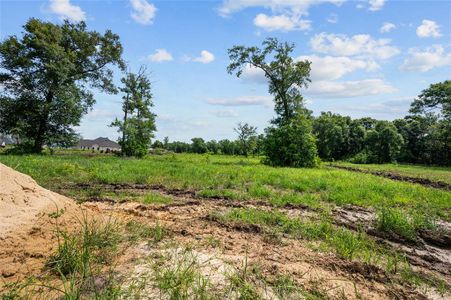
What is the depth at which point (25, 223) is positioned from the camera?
4.49 meters

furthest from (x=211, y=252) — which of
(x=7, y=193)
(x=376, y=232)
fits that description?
(x=376, y=232)

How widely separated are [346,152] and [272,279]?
61425 millimetres

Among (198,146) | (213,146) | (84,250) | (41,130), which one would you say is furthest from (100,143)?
(84,250)

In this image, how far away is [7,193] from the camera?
4.66m

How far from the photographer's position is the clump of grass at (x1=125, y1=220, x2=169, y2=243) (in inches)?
188

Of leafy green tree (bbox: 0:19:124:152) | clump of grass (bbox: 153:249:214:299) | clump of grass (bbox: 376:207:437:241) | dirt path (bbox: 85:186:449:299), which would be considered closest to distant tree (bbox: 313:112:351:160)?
leafy green tree (bbox: 0:19:124:152)

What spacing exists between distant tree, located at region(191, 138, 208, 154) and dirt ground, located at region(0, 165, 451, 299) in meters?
75.5

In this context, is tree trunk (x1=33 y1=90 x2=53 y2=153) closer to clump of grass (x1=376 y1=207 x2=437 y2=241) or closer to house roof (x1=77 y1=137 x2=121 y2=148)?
clump of grass (x1=376 y1=207 x2=437 y2=241)

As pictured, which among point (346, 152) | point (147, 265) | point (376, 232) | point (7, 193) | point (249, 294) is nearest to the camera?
point (249, 294)

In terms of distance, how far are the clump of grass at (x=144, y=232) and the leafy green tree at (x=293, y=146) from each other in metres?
23.3

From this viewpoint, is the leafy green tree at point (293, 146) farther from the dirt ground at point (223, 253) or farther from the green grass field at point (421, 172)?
the dirt ground at point (223, 253)

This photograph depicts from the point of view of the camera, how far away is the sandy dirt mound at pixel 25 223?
148 inches

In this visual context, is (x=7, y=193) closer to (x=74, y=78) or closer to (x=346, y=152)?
(x=74, y=78)

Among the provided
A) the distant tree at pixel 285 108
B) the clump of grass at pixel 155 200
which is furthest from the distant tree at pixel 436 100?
the clump of grass at pixel 155 200
